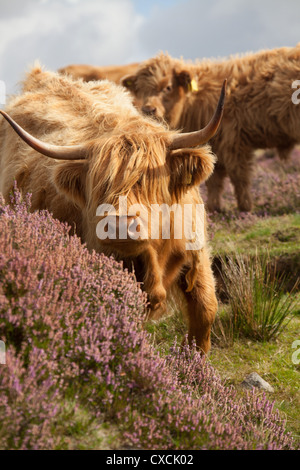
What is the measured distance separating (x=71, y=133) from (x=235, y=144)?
14.4ft

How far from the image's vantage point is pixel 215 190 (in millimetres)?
7773

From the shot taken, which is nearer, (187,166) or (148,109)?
(187,166)

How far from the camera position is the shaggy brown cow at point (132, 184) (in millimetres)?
2814

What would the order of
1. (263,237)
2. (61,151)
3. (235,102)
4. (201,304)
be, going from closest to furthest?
(61,151) < (201,304) < (263,237) < (235,102)

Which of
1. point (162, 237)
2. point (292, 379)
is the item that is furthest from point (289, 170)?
point (162, 237)

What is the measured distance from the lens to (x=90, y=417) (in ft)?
7.04

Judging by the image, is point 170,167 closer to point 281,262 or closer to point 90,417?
point 90,417

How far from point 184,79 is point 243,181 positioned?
1.72m

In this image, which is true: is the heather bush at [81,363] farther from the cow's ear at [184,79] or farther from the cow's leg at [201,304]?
the cow's ear at [184,79]

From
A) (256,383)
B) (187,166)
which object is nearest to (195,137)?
(187,166)

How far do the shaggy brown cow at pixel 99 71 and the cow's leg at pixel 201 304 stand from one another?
9.29 m

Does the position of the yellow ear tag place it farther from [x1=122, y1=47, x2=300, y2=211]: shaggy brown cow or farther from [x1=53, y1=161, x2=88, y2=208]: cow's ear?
[x1=53, y1=161, x2=88, y2=208]: cow's ear

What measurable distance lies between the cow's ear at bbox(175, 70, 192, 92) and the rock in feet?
17.5

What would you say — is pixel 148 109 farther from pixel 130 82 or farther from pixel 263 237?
pixel 263 237
